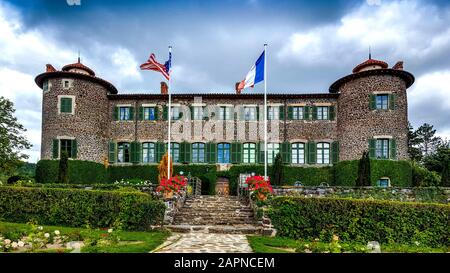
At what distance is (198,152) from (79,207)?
38.5ft

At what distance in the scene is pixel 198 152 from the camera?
72.6 ft

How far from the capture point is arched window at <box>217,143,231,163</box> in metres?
22.0

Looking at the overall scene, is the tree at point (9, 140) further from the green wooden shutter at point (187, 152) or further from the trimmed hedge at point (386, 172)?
the trimmed hedge at point (386, 172)

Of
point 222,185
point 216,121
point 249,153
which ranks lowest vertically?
point 222,185

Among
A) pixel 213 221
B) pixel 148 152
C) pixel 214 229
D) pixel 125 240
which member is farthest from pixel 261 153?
pixel 125 240

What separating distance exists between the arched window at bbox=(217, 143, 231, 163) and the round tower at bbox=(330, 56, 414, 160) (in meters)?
7.04

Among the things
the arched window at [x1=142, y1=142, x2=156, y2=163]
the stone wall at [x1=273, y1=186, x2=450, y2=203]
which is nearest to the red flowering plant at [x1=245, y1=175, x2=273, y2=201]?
the stone wall at [x1=273, y1=186, x2=450, y2=203]

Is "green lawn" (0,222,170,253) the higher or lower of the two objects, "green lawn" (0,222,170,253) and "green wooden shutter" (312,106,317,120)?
the lower

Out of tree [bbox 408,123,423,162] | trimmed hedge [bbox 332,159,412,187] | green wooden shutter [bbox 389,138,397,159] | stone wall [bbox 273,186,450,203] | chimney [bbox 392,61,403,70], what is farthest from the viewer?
tree [bbox 408,123,423,162]

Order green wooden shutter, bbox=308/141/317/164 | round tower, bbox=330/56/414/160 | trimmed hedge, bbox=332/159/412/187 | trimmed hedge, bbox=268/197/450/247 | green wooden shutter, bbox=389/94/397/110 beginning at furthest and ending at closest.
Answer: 1. green wooden shutter, bbox=308/141/317/164
2. green wooden shutter, bbox=389/94/397/110
3. round tower, bbox=330/56/414/160
4. trimmed hedge, bbox=332/159/412/187
5. trimmed hedge, bbox=268/197/450/247

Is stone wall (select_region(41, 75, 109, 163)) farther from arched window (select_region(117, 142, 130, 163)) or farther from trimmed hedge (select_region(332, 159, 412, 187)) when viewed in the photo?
trimmed hedge (select_region(332, 159, 412, 187))

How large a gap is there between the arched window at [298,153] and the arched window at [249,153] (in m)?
2.45

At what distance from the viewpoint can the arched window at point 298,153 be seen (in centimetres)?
2181

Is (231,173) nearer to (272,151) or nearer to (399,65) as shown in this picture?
(272,151)
